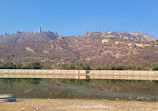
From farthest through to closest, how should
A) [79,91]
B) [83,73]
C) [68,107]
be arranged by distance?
[83,73] < [79,91] < [68,107]

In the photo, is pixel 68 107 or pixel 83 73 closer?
pixel 68 107

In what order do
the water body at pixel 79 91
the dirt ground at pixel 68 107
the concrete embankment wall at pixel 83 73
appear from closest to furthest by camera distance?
1. the dirt ground at pixel 68 107
2. the water body at pixel 79 91
3. the concrete embankment wall at pixel 83 73

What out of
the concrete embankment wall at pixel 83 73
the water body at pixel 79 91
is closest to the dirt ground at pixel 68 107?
Answer: the water body at pixel 79 91

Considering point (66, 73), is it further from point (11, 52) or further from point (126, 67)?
point (11, 52)

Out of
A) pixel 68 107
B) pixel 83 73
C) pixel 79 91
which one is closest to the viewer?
pixel 68 107

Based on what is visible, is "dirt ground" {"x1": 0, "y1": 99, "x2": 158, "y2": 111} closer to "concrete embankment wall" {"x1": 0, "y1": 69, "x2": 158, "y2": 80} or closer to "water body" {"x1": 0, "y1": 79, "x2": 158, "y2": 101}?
"water body" {"x1": 0, "y1": 79, "x2": 158, "y2": 101}

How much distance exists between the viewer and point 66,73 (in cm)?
10150

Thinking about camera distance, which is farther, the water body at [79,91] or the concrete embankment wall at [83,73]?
the concrete embankment wall at [83,73]

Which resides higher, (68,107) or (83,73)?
(83,73)

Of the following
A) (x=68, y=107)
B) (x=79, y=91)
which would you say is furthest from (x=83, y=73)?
(x=68, y=107)

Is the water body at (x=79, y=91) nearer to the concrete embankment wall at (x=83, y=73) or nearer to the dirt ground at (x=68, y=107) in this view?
the dirt ground at (x=68, y=107)

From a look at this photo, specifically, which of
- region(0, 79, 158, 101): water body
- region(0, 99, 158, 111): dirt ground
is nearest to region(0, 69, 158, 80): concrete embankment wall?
region(0, 79, 158, 101): water body

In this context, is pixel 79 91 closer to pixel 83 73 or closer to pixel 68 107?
pixel 68 107

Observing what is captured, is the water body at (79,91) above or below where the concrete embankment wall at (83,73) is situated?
below
